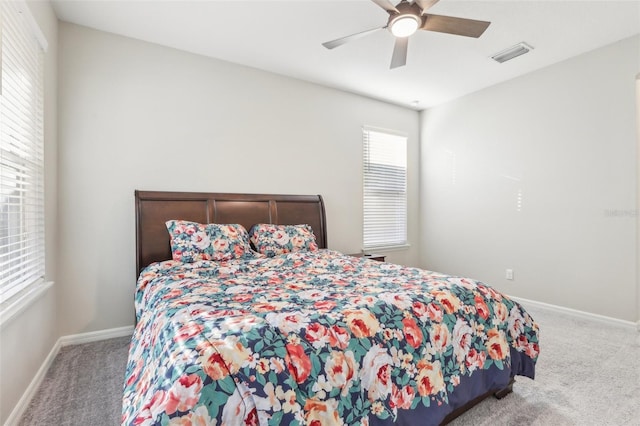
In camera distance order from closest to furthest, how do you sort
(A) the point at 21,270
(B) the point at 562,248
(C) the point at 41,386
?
1. (A) the point at 21,270
2. (C) the point at 41,386
3. (B) the point at 562,248

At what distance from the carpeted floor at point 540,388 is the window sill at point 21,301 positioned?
593mm

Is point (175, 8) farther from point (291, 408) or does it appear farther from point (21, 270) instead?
point (291, 408)

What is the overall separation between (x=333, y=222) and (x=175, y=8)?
2.71 m

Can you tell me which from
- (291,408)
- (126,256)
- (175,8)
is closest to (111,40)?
(175,8)

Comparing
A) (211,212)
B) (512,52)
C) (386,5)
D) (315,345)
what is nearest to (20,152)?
(211,212)

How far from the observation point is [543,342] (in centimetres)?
271

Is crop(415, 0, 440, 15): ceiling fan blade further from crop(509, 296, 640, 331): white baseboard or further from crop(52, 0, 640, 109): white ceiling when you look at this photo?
crop(509, 296, 640, 331): white baseboard

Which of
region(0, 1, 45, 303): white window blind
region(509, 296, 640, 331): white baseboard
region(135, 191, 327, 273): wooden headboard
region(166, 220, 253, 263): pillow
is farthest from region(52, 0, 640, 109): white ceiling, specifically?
region(509, 296, 640, 331): white baseboard

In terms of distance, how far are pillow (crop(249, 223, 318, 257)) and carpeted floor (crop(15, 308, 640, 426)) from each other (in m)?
1.39

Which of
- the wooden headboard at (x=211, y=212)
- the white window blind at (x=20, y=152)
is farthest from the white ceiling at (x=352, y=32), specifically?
the wooden headboard at (x=211, y=212)

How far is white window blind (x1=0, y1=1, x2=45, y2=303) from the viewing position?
1730 mm

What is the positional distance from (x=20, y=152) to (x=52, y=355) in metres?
1.54

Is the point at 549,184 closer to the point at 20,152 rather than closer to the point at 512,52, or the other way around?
the point at 512,52

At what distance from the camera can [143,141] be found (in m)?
2.97
